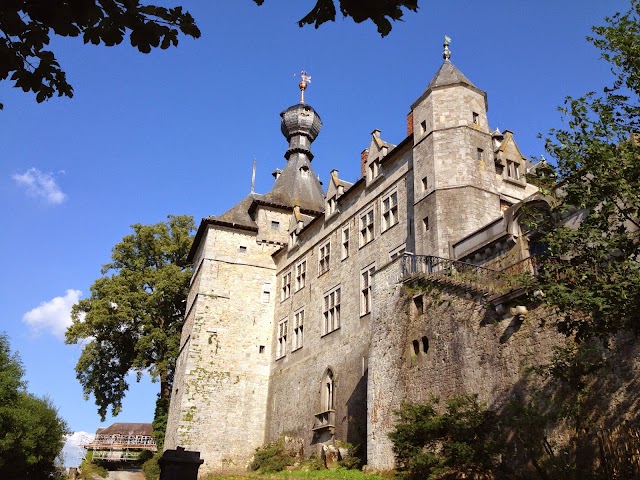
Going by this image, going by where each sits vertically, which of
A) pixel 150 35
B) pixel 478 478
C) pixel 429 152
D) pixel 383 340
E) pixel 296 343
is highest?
pixel 429 152

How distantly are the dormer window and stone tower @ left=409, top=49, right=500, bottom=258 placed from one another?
3.03 metres

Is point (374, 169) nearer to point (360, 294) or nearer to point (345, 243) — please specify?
point (345, 243)

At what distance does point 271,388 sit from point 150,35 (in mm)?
27649

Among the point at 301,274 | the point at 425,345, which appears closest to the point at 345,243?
the point at 301,274

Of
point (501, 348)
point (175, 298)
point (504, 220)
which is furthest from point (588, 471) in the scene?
point (175, 298)

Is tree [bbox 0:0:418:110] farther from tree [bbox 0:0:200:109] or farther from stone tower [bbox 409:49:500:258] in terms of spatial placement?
stone tower [bbox 409:49:500:258]

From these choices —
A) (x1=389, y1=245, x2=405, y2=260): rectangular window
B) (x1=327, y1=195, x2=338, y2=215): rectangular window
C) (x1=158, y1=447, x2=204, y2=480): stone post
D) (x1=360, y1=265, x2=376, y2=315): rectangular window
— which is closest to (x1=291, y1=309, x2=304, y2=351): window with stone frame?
(x1=327, y1=195, x2=338, y2=215): rectangular window

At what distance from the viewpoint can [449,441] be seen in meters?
12.9

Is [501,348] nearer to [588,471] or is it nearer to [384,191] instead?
[588,471]

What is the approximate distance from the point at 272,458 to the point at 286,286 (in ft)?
29.2

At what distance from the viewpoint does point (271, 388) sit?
30562 millimetres

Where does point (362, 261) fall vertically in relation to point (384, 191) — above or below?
below

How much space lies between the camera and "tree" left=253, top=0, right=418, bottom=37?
12.7 feet

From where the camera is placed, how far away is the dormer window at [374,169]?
85.9 feet
